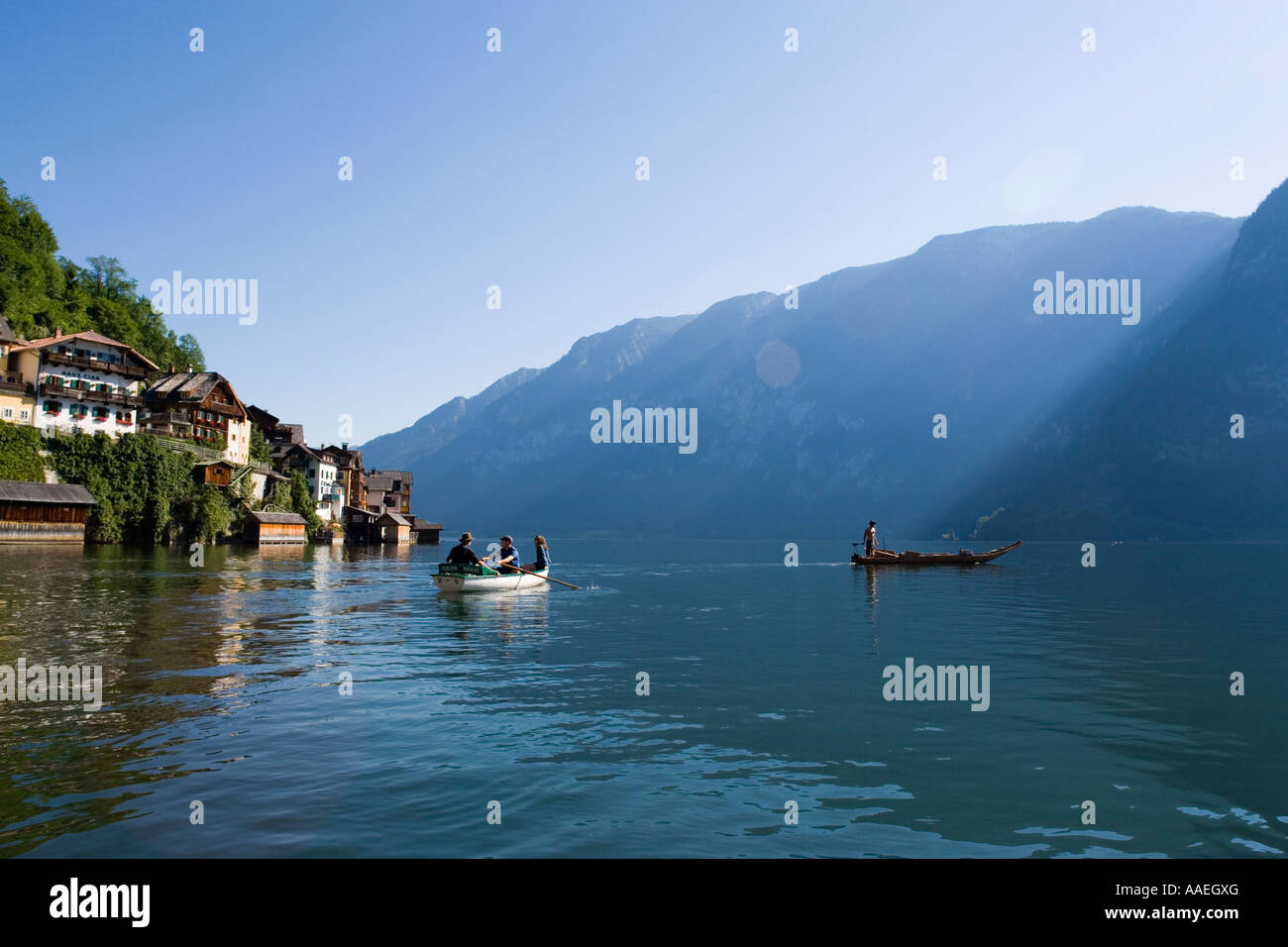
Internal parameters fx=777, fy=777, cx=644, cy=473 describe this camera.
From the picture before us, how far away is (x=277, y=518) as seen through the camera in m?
103

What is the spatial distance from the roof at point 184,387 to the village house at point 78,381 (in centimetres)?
585

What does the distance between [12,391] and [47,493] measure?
12881 mm

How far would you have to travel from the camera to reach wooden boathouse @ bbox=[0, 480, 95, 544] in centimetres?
7538

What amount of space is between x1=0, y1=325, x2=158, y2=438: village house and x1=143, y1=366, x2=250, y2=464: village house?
4968mm

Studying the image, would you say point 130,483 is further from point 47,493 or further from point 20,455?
point 20,455

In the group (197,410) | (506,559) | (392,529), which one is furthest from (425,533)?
(506,559)

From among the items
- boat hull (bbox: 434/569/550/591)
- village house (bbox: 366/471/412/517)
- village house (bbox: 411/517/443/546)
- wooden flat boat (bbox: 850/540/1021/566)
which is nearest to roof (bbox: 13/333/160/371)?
village house (bbox: 366/471/412/517)

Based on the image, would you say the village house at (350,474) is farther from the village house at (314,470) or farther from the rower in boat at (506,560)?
the rower in boat at (506,560)

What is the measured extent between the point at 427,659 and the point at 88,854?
48.2 feet

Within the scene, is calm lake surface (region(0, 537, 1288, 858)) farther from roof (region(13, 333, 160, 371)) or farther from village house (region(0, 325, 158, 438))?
roof (region(13, 333, 160, 371))

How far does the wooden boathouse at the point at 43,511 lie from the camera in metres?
75.4

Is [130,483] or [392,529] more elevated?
[130,483]

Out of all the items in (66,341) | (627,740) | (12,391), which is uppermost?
(66,341)
